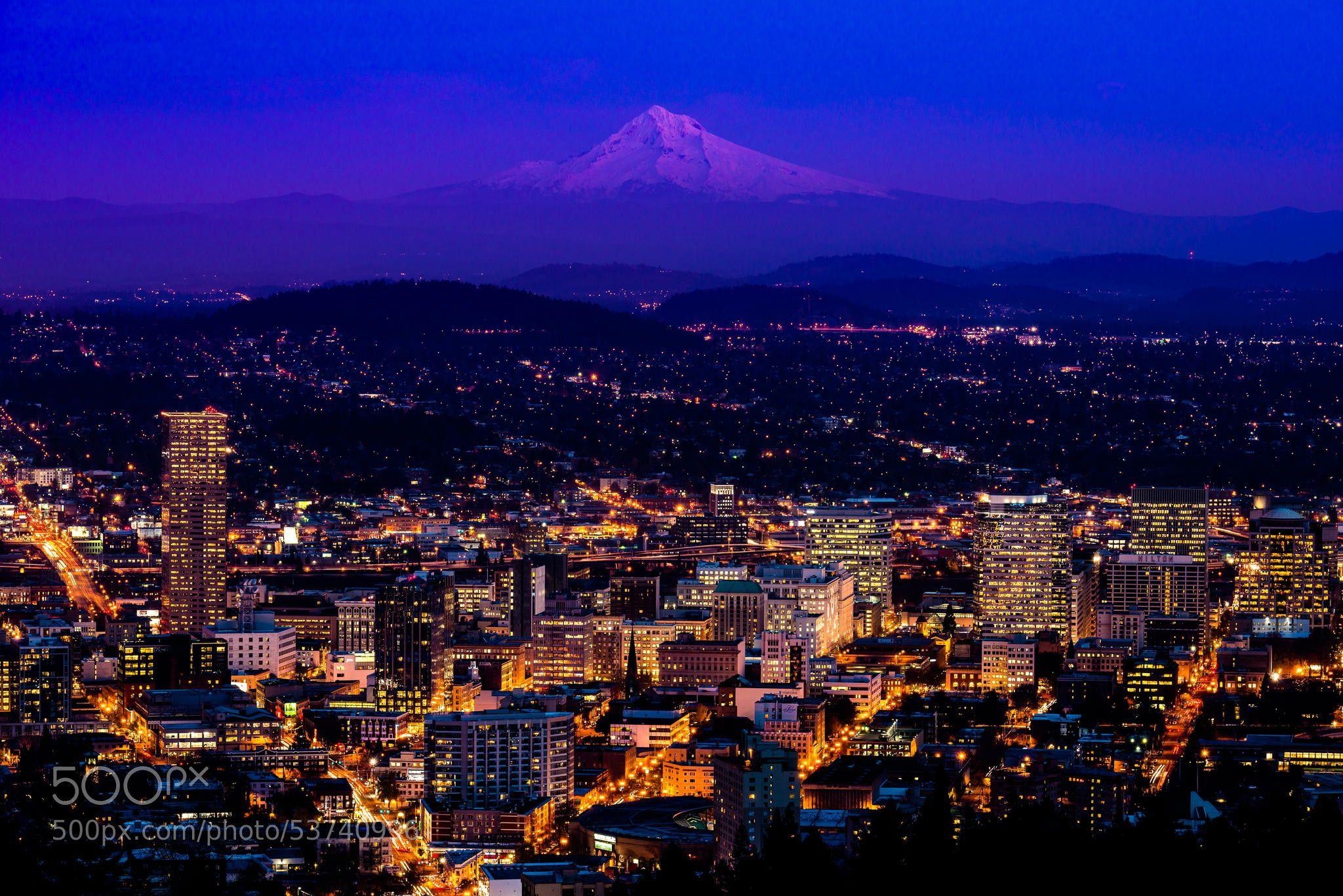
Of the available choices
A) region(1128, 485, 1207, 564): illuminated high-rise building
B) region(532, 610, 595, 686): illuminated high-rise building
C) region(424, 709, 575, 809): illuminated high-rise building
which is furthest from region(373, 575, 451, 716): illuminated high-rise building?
region(1128, 485, 1207, 564): illuminated high-rise building

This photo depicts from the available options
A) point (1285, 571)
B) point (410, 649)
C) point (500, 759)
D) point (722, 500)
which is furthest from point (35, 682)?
point (722, 500)

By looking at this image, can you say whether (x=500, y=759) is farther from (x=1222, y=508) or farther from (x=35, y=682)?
(x=1222, y=508)

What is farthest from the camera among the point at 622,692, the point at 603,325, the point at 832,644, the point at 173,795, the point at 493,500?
the point at 603,325

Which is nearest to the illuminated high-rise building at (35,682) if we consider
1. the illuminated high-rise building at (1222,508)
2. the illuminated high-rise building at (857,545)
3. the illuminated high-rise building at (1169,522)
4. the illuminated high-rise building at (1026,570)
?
the illuminated high-rise building at (1026,570)

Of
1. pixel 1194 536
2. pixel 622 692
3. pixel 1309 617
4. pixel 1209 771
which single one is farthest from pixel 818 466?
pixel 1209 771

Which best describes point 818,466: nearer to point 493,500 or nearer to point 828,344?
point 493,500
